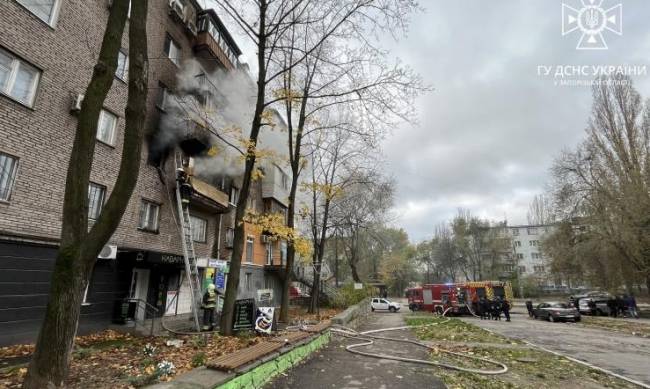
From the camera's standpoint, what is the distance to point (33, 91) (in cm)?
938

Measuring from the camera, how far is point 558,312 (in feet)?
65.7

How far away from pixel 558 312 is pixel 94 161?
2537cm

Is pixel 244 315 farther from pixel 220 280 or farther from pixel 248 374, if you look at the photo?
pixel 220 280

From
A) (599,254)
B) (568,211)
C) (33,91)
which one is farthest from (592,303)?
(33,91)

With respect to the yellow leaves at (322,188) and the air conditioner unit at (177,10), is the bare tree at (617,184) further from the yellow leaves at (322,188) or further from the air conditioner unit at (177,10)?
the air conditioner unit at (177,10)

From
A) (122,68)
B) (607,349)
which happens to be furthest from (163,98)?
(607,349)

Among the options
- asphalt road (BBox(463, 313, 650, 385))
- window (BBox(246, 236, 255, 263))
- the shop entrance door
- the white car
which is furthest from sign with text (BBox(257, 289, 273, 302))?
the white car

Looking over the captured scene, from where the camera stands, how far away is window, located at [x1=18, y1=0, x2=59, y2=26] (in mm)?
9484

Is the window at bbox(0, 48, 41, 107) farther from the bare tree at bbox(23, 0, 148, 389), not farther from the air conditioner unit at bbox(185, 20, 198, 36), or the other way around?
the air conditioner unit at bbox(185, 20, 198, 36)

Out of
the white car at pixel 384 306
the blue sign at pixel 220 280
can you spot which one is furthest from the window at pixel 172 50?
the white car at pixel 384 306

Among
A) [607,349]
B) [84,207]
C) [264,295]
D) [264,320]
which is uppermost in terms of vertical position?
[84,207]

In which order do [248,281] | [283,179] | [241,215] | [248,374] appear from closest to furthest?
[248,374] → [241,215] → [248,281] → [283,179]

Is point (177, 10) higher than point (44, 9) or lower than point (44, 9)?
higher

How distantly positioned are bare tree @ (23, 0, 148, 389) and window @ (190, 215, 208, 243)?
12852 millimetres
